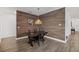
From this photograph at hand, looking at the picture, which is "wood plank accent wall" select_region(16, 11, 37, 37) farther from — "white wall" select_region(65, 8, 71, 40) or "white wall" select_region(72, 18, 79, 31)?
"white wall" select_region(72, 18, 79, 31)

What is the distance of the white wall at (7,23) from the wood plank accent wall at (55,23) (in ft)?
1.99

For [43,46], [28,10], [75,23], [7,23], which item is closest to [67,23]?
[75,23]

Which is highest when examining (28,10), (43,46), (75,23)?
(28,10)

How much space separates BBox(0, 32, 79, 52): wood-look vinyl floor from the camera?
215 cm

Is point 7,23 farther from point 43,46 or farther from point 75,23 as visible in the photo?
point 75,23

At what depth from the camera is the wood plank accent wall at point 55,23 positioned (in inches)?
85.4

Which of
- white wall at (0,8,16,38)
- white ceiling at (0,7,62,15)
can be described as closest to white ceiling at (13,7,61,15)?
white ceiling at (0,7,62,15)

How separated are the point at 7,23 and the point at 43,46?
0.91 m

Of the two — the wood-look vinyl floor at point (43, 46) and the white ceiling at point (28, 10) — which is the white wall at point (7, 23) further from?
the wood-look vinyl floor at point (43, 46)

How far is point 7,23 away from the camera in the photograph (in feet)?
7.18

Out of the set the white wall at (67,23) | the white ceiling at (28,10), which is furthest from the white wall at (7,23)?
the white wall at (67,23)

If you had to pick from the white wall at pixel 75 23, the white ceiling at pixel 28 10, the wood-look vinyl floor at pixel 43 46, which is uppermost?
the white ceiling at pixel 28 10

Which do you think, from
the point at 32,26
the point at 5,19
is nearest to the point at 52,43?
the point at 32,26
